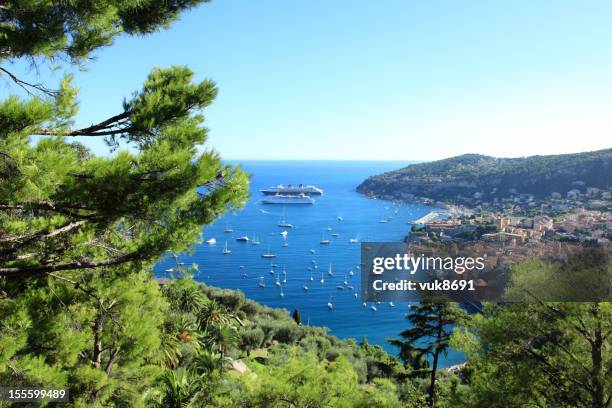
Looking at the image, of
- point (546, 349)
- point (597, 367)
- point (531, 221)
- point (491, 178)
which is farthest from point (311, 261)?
point (491, 178)

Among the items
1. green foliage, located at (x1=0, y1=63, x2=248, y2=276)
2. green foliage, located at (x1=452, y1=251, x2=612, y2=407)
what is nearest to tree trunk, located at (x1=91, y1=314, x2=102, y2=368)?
green foliage, located at (x1=0, y1=63, x2=248, y2=276)

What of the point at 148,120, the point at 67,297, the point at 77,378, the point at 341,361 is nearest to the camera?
the point at 148,120

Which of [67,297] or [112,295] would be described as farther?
[112,295]

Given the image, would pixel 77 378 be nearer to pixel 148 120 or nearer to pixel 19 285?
pixel 19 285

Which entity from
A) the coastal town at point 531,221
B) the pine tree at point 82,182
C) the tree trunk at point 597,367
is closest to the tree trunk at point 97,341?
the pine tree at point 82,182

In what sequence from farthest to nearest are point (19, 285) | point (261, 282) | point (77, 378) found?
point (261, 282) → point (77, 378) → point (19, 285)

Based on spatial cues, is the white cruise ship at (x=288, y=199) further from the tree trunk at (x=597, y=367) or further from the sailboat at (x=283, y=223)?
the tree trunk at (x=597, y=367)

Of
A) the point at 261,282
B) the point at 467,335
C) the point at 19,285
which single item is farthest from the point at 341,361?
the point at 261,282
